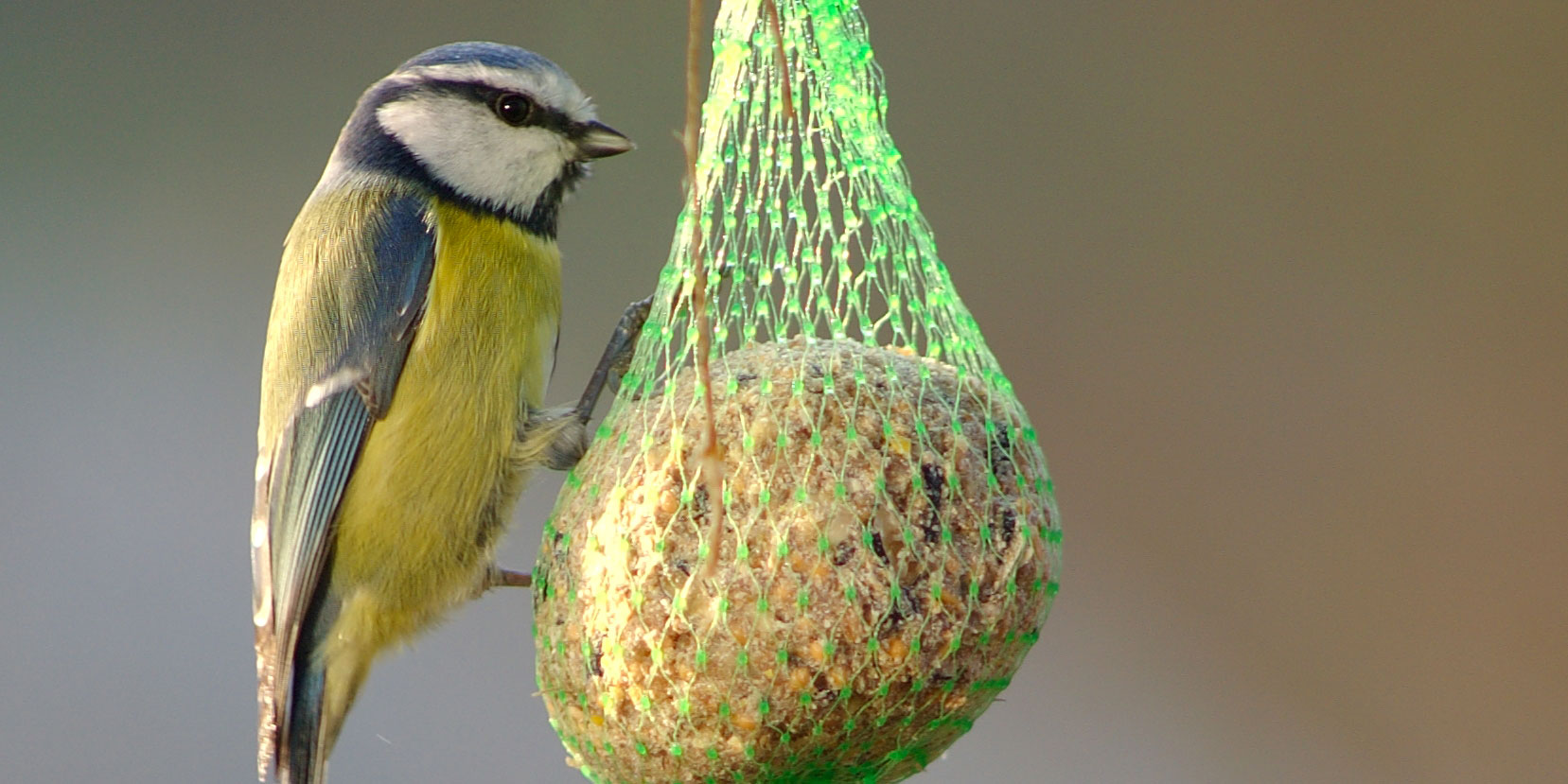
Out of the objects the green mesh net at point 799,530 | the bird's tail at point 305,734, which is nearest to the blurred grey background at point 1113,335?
the bird's tail at point 305,734

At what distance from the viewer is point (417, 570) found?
4.75 ft

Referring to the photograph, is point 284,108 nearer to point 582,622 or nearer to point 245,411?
point 245,411

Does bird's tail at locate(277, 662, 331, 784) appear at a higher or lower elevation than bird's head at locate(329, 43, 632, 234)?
lower

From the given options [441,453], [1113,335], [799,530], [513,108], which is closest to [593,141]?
[513,108]

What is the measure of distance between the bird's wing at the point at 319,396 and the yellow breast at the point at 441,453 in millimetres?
21

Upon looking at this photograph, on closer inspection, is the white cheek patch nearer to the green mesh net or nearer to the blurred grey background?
the green mesh net

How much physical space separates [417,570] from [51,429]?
4.89 ft

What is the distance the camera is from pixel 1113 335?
255cm

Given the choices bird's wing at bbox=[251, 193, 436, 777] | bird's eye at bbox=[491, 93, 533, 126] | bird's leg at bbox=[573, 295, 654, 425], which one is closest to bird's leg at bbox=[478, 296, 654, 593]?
bird's leg at bbox=[573, 295, 654, 425]

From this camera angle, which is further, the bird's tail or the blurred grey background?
the blurred grey background

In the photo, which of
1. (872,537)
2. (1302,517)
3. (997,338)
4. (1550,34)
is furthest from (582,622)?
(1550,34)

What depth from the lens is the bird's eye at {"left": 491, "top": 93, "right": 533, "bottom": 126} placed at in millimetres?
1521

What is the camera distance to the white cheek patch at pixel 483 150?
5.03ft

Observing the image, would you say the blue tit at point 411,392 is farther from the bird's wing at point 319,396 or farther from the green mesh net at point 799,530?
the green mesh net at point 799,530
